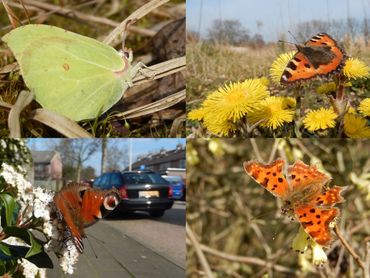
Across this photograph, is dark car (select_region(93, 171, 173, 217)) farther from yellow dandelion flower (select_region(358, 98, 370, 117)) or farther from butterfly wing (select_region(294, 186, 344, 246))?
yellow dandelion flower (select_region(358, 98, 370, 117))

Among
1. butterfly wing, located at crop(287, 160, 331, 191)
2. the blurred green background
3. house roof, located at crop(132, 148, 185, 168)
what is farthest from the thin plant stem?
butterfly wing, located at crop(287, 160, 331, 191)

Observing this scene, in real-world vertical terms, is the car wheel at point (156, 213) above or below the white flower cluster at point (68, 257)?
above

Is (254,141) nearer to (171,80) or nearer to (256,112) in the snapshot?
(256,112)

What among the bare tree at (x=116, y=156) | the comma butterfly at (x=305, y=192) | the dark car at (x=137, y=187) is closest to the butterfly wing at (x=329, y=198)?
the comma butterfly at (x=305, y=192)

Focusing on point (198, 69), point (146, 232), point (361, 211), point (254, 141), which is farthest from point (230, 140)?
point (361, 211)

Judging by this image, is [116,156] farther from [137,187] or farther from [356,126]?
[356,126]

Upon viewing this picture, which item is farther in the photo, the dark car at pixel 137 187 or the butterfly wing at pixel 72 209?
the dark car at pixel 137 187

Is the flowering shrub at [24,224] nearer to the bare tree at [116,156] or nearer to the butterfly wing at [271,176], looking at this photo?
the bare tree at [116,156]
